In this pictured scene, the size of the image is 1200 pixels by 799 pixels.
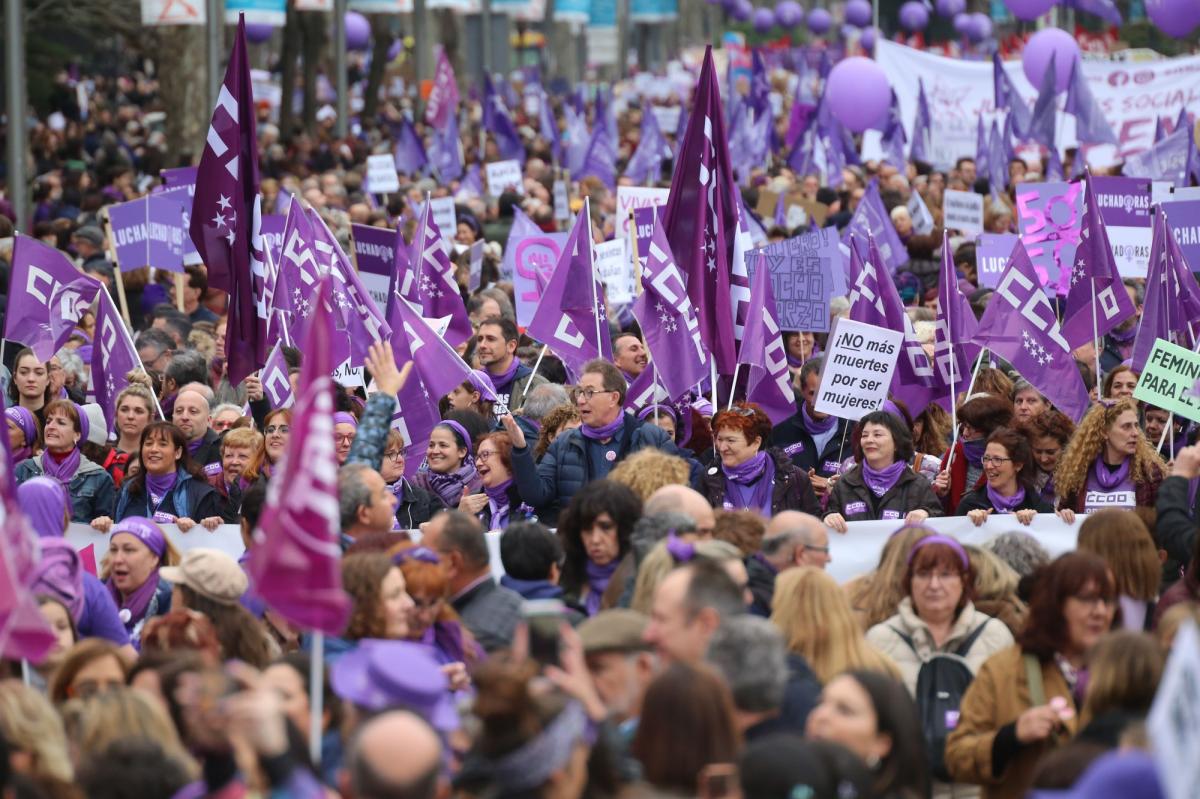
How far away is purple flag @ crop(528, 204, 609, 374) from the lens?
11.7 m

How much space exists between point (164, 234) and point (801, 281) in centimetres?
463

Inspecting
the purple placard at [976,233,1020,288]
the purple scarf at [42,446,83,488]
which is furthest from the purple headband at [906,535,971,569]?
the purple placard at [976,233,1020,288]

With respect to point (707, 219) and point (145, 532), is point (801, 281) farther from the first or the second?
point (145, 532)

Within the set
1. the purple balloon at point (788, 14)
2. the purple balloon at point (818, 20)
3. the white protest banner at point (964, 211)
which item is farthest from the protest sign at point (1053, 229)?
the purple balloon at point (818, 20)

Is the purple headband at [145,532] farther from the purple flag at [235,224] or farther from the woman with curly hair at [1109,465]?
the woman with curly hair at [1109,465]

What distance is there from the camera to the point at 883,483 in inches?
380

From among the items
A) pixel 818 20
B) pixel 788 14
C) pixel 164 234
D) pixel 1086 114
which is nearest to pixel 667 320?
pixel 164 234

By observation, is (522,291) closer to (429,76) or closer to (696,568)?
(696,568)

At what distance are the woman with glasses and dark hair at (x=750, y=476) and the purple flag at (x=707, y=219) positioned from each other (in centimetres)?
169

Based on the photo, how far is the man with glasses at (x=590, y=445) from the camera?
972 cm

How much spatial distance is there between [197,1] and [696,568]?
66.1 ft

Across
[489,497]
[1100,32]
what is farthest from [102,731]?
[1100,32]

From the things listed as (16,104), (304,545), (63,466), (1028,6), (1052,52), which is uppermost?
(1028,6)

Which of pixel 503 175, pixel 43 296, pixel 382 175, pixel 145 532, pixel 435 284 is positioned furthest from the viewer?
pixel 503 175
